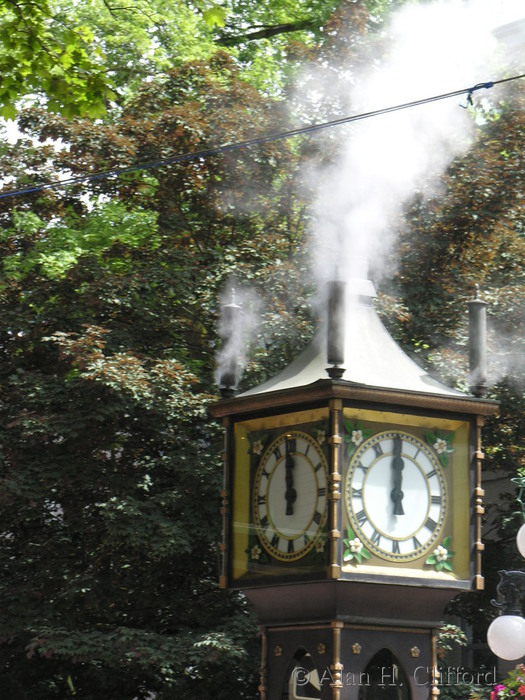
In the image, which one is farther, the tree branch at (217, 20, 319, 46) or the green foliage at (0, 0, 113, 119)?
the tree branch at (217, 20, 319, 46)

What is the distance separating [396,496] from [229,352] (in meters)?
1.45

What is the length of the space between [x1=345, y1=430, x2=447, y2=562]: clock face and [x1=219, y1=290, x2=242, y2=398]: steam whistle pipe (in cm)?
109

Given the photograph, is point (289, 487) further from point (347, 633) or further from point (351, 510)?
point (347, 633)

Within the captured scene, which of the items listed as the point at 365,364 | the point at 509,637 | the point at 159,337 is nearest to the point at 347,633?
the point at 365,364

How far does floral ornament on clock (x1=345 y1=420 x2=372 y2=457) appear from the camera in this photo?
5.54 m

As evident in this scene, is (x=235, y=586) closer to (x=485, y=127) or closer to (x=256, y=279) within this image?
(x=256, y=279)

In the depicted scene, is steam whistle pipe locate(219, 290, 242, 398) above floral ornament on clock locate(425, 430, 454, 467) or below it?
above

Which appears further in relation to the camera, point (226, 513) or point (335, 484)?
point (226, 513)

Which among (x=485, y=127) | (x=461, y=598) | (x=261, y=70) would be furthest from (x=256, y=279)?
(x=261, y=70)

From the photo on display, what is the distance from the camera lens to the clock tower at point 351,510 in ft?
18.0

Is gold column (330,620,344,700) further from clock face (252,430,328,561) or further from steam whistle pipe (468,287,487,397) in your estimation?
steam whistle pipe (468,287,487,397)

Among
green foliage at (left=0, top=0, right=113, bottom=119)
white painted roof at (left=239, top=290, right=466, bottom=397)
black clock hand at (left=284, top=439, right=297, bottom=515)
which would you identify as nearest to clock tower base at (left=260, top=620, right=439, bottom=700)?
black clock hand at (left=284, top=439, right=297, bottom=515)

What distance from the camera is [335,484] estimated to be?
5414 millimetres

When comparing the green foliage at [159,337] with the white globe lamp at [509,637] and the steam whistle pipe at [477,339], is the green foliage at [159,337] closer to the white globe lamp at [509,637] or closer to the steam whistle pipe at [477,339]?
the white globe lamp at [509,637]
